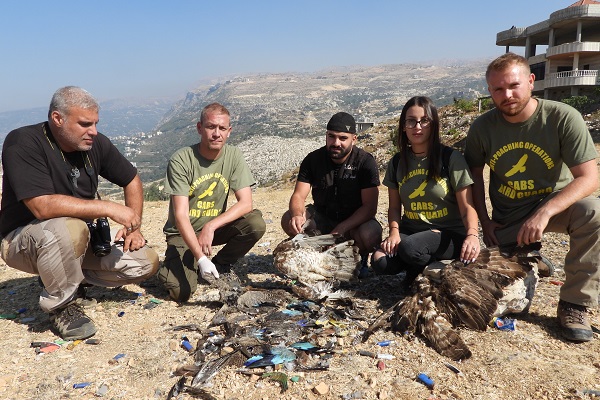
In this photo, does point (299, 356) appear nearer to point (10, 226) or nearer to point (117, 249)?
point (117, 249)

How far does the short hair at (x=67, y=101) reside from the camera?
372 cm

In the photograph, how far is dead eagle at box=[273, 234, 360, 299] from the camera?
14.6 ft

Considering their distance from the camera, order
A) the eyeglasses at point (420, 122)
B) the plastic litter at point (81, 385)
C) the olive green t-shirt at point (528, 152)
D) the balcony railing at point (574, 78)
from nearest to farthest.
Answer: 1. the plastic litter at point (81, 385)
2. the olive green t-shirt at point (528, 152)
3. the eyeglasses at point (420, 122)
4. the balcony railing at point (574, 78)

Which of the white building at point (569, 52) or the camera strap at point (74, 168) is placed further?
the white building at point (569, 52)

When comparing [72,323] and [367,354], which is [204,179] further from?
[367,354]

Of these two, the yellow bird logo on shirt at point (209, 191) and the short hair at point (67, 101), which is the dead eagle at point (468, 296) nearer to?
the yellow bird logo on shirt at point (209, 191)

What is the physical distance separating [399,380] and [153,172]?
13153 centimetres

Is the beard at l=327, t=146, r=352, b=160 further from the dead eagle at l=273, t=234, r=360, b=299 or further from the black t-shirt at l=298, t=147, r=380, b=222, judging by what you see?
the dead eagle at l=273, t=234, r=360, b=299

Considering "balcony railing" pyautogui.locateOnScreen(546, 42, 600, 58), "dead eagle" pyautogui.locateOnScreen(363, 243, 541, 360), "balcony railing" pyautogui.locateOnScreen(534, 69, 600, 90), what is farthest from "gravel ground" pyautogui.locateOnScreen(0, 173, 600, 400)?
"balcony railing" pyautogui.locateOnScreen(546, 42, 600, 58)

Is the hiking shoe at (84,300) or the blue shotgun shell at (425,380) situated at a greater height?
the blue shotgun shell at (425,380)

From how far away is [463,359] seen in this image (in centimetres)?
316

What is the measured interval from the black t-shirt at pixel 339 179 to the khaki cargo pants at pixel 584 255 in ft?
6.35

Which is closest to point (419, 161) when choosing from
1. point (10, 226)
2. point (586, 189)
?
point (586, 189)

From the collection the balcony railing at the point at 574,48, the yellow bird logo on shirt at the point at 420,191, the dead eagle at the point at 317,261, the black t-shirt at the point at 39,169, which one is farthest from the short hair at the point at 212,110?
the balcony railing at the point at 574,48
